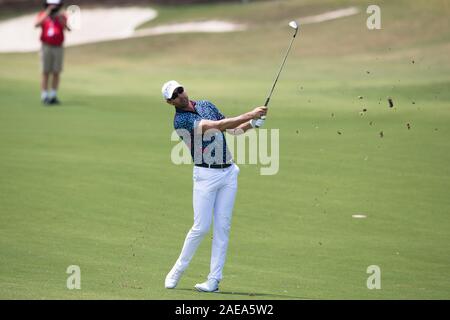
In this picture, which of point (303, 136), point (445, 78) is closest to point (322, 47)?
point (445, 78)

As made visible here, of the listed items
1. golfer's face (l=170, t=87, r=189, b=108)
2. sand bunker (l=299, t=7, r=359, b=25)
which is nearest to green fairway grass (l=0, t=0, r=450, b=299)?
golfer's face (l=170, t=87, r=189, b=108)

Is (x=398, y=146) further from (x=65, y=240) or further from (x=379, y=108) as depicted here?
(x=65, y=240)

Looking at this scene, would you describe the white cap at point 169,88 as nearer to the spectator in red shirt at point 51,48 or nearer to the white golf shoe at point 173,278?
the white golf shoe at point 173,278

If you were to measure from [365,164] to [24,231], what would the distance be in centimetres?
654

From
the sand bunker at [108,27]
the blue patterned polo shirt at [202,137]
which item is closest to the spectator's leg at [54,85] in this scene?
the sand bunker at [108,27]

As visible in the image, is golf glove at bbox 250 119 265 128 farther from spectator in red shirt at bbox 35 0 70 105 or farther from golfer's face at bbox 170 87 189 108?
spectator in red shirt at bbox 35 0 70 105

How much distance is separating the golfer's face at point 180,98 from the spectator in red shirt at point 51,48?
1497 cm

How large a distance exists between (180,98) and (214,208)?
1.13m

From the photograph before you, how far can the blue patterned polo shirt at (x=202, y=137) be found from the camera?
34.8 feet

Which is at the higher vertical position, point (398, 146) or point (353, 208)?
point (398, 146)

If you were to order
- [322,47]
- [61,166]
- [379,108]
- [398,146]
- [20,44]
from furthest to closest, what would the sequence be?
[20,44], [322,47], [379,108], [398,146], [61,166]

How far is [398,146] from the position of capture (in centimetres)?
1980

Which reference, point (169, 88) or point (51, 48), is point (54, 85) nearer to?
point (51, 48)

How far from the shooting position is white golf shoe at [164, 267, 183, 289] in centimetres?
1099
